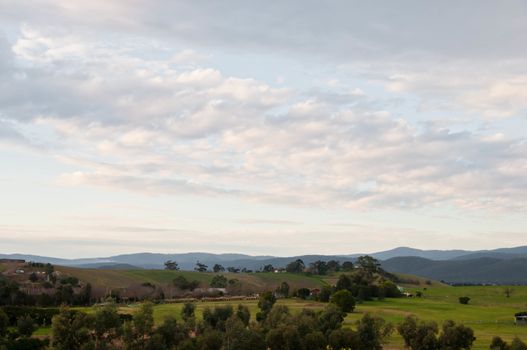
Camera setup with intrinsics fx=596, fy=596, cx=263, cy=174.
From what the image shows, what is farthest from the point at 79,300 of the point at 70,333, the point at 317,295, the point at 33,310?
the point at 70,333

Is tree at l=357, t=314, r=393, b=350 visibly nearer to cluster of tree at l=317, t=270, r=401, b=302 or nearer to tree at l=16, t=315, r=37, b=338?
tree at l=16, t=315, r=37, b=338

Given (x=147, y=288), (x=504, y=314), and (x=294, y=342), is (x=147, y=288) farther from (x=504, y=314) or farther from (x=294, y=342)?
(x=294, y=342)

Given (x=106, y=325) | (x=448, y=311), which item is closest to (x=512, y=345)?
(x=106, y=325)

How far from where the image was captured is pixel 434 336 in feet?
255

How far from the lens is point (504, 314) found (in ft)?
434

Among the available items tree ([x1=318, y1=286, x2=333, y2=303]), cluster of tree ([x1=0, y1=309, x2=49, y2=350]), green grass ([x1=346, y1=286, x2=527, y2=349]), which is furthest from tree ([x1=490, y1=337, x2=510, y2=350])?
tree ([x1=318, y1=286, x2=333, y2=303])

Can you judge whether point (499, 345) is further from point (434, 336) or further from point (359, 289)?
point (359, 289)

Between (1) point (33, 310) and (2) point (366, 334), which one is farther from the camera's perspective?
(1) point (33, 310)

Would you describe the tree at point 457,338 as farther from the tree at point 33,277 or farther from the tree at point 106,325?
the tree at point 33,277

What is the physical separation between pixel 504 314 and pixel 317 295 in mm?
51535

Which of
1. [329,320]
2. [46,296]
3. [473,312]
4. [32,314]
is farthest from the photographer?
[46,296]

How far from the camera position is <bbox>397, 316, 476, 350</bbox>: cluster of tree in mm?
76125

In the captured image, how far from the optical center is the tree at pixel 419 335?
254ft

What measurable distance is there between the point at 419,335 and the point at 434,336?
190 cm
